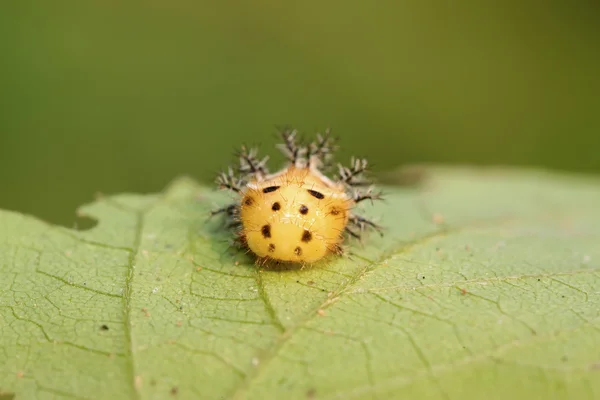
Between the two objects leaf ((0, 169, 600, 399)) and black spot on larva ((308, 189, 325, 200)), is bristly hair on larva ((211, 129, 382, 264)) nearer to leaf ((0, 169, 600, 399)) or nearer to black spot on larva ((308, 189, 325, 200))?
black spot on larva ((308, 189, 325, 200))

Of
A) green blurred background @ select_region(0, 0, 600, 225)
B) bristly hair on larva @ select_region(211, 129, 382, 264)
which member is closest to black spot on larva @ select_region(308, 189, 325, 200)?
bristly hair on larva @ select_region(211, 129, 382, 264)

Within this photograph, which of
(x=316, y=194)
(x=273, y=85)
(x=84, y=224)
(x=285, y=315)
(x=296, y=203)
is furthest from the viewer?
(x=273, y=85)

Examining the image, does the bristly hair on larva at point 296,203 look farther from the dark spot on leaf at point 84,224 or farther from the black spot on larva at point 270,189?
the dark spot on leaf at point 84,224

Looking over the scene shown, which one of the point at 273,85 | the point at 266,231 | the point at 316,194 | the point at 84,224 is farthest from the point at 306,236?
the point at 273,85

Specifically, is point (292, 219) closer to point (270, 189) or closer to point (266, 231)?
point (266, 231)

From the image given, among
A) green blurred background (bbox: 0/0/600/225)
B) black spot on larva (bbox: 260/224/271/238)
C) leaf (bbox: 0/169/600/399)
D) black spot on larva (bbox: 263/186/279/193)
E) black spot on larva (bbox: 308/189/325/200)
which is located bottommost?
leaf (bbox: 0/169/600/399)
